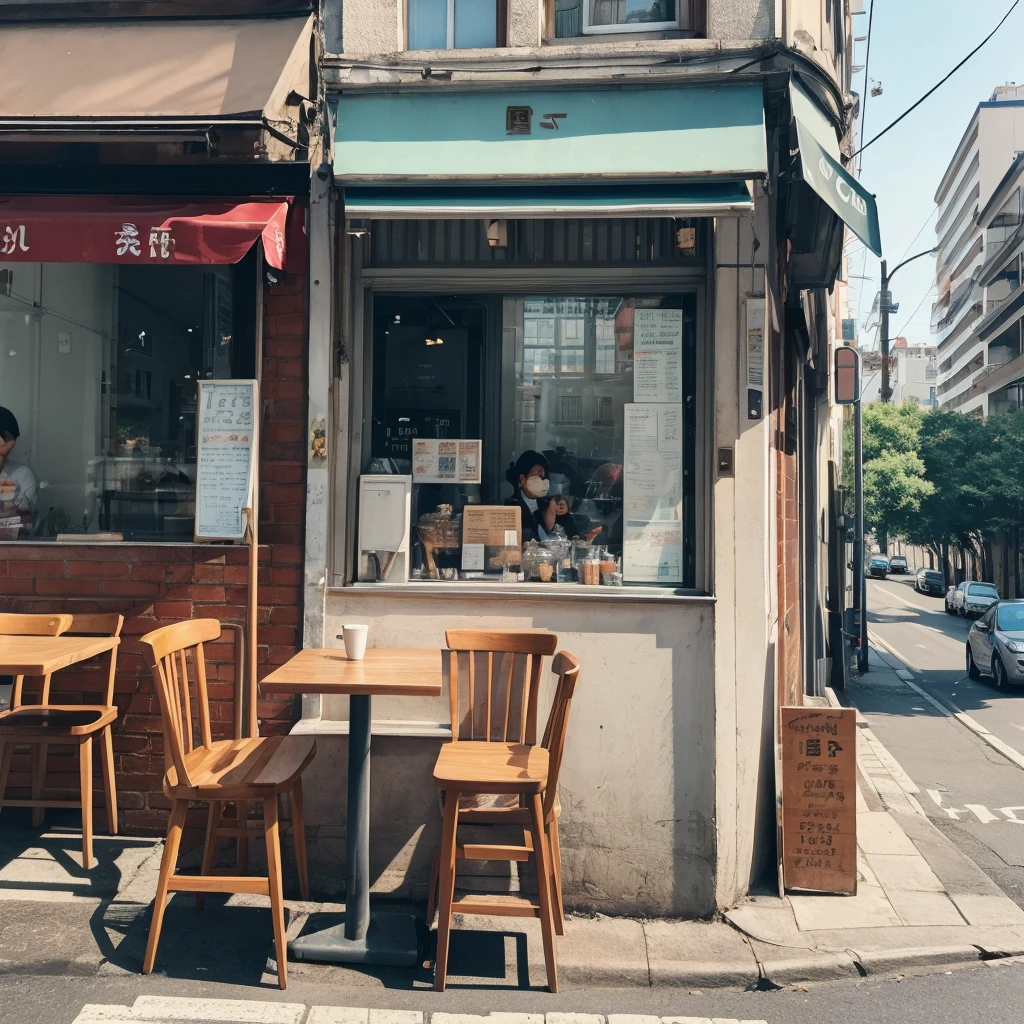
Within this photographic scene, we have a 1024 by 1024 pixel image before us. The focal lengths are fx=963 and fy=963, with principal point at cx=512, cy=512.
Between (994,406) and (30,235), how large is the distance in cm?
5721

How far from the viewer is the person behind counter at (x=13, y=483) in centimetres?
537

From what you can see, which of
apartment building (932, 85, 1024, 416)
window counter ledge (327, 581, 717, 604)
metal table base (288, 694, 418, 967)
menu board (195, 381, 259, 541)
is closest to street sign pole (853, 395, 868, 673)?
window counter ledge (327, 581, 717, 604)

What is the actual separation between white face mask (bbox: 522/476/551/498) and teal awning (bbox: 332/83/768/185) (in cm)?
156

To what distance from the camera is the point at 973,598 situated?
33.6m

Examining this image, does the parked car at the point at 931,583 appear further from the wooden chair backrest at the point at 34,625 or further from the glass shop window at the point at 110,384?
the wooden chair backrest at the point at 34,625

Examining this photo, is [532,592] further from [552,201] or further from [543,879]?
[552,201]

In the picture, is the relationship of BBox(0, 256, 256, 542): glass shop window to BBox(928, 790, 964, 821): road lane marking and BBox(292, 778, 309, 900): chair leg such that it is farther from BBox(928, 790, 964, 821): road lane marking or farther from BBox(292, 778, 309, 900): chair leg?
BBox(928, 790, 964, 821): road lane marking

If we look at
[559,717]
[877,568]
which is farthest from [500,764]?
[877,568]

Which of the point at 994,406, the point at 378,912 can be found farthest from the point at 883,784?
the point at 994,406

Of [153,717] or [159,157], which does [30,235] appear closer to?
[159,157]

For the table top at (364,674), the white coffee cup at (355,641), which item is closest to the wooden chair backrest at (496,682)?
the table top at (364,674)

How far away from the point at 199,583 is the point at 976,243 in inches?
2623

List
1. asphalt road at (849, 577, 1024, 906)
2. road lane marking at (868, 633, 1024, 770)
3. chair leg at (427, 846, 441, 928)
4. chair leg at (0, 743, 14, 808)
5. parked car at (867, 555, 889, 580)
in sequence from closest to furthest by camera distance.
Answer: chair leg at (427, 846, 441, 928), chair leg at (0, 743, 14, 808), asphalt road at (849, 577, 1024, 906), road lane marking at (868, 633, 1024, 770), parked car at (867, 555, 889, 580)

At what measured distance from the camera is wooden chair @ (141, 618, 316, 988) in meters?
3.76
